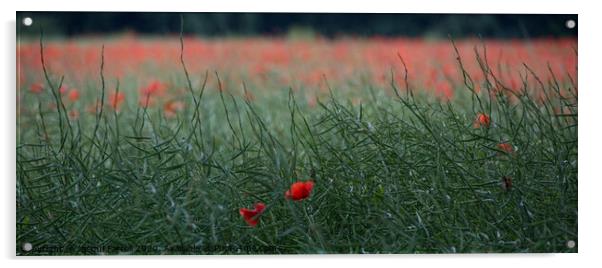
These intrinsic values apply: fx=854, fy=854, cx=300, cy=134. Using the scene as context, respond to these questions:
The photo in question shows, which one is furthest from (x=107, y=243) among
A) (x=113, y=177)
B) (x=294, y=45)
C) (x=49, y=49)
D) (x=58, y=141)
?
(x=294, y=45)

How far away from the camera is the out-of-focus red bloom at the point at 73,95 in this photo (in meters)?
2.88

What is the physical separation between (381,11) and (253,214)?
0.77 meters

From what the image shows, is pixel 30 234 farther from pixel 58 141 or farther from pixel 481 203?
pixel 481 203

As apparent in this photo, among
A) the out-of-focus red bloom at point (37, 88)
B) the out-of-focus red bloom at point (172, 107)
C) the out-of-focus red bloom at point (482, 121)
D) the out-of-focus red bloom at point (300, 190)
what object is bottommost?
the out-of-focus red bloom at point (300, 190)

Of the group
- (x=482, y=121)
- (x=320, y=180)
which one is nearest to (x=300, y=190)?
(x=320, y=180)

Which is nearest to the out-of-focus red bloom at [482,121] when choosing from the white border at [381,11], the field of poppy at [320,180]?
the field of poppy at [320,180]

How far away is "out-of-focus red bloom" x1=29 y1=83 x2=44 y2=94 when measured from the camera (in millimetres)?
2617

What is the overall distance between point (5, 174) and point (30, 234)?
193mm

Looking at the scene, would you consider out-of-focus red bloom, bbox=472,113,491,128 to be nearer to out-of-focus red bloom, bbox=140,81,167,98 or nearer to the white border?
the white border

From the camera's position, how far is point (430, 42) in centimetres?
288

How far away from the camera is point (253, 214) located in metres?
2.41

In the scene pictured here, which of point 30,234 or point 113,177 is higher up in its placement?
point 113,177

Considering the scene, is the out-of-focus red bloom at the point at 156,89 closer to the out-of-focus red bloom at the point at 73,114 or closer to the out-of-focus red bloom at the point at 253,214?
the out-of-focus red bloom at the point at 73,114

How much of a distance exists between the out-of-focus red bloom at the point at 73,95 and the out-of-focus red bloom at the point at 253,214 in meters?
0.83
